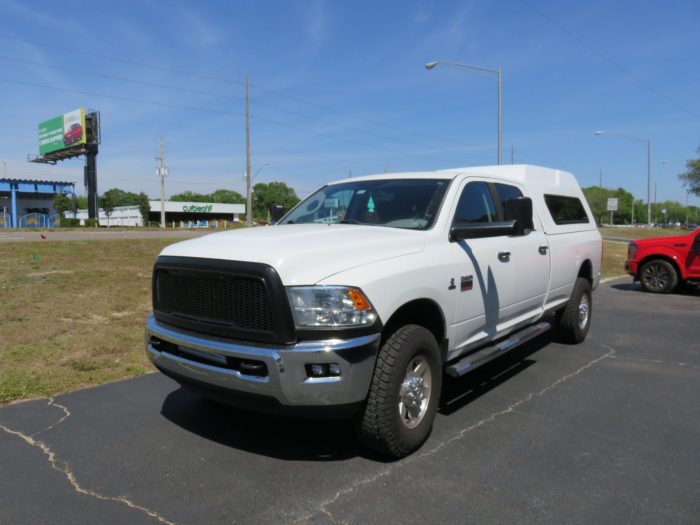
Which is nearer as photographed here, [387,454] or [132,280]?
[387,454]

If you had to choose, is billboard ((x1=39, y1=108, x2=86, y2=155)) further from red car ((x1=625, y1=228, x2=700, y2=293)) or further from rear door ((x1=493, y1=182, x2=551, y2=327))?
rear door ((x1=493, y1=182, x2=551, y2=327))

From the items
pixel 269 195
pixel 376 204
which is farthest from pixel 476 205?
pixel 269 195

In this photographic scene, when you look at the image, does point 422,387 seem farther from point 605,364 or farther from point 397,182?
Result: point 605,364

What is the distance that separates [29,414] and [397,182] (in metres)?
3.55

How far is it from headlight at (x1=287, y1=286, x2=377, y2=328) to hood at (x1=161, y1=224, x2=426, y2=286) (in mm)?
64

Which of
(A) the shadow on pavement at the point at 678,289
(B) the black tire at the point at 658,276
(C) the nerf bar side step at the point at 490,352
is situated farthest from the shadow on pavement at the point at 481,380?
(A) the shadow on pavement at the point at 678,289

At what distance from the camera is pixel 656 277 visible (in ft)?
38.9

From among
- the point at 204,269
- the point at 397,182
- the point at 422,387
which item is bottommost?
the point at 422,387

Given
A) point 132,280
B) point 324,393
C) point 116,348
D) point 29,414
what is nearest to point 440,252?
point 324,393

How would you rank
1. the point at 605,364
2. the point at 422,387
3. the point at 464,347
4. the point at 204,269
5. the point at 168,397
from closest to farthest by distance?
the point at 204,269, the point at 422,387, the point at 464,347, the point at 168,397, the point at 605,364

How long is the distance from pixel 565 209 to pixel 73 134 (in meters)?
78.3

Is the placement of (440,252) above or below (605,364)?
above

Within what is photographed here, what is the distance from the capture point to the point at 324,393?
3070 mm

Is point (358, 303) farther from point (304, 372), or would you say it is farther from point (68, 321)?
point (68, 321)
